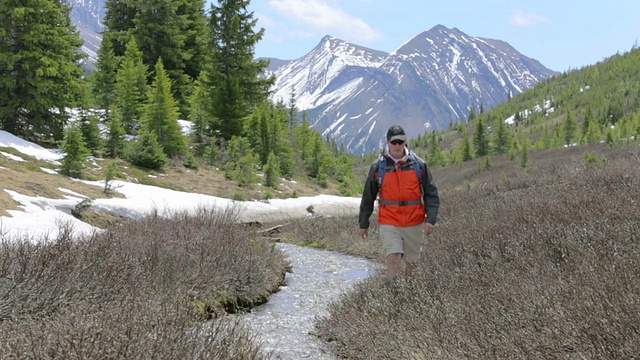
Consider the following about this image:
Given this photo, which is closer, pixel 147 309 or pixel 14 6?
pixel 147 309

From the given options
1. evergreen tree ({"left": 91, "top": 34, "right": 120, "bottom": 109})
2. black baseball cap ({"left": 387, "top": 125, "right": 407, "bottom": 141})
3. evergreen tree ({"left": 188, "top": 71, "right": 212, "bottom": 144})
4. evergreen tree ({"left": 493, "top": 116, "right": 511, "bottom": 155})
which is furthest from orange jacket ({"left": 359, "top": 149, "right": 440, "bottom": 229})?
evergreen tree ({"left": 493, "top": 116, "right": 511, "bottom": 155})

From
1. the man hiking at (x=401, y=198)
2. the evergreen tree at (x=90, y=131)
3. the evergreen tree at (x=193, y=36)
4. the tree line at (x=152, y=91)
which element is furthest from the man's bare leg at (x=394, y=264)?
the evergreen tree at (x=193, y=36)

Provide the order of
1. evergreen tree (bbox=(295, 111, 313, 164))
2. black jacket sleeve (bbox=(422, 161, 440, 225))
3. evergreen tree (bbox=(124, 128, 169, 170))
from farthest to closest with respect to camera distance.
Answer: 1. evergreen tree (bbox=(295, 111, 313, 164))
2. evergreen tree (bbox=(124, 128, 169, 170))
3. black jacket sleeve (bbox=(422, 161, 440, 225))

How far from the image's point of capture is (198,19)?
3500cm

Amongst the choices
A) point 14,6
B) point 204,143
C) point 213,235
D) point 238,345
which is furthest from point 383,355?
point 204,143

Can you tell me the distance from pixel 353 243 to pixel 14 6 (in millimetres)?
14934

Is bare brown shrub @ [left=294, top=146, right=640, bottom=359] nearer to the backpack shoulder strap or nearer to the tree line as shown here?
the backpack shoulder strap

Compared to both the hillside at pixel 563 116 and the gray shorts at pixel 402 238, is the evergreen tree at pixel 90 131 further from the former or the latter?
the hillside at pixel 563 116

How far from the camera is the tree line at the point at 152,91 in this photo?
17.8m

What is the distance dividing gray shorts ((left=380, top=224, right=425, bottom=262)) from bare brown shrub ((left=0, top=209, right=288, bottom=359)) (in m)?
2.17

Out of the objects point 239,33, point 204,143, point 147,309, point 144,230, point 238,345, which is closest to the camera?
point 238,345

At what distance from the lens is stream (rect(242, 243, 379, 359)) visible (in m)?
5.41

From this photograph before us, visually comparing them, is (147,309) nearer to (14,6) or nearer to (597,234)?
(597,234)

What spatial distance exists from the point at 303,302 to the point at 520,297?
4572 millimetres
